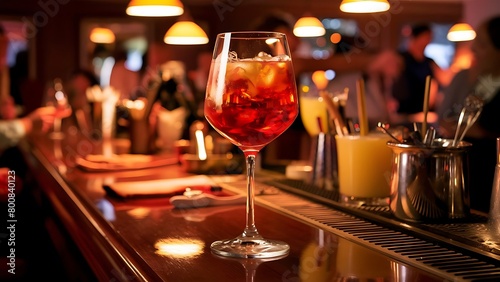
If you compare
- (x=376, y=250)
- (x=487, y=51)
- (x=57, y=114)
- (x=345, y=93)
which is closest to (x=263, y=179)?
(x=345, y=93)

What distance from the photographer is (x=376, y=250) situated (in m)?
1.17

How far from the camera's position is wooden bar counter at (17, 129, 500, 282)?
3.39 feet

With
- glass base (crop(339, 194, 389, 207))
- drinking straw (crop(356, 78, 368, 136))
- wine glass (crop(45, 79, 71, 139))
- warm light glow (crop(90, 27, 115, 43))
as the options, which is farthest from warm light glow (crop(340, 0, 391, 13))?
warm light glow (crop(90, 27, 115, 43))

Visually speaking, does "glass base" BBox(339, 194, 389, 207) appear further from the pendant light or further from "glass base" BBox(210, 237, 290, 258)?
the pendant light

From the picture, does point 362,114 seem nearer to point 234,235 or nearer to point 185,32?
point 234,235

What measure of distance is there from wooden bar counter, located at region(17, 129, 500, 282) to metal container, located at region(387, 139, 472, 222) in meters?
0.06

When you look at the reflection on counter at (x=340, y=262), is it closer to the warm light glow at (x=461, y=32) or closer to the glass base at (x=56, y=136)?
the glass base at (x=56, y=136)

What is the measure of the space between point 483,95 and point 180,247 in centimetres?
348

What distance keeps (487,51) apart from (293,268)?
3.68m

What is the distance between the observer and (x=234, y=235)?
4.36 ft

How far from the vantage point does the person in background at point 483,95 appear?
2789mm

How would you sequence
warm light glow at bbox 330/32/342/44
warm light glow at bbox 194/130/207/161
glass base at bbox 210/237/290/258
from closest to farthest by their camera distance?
1. glass base at bbox 210/237/290/258
2. warm light glow at bbox 194/130/207/161
3. warm light glow at bbox 330/32/342/44

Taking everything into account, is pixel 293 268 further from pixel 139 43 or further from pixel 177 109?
pixel 139 43

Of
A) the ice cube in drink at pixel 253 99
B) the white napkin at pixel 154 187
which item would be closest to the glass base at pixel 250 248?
the ice cube in drink at pixel 253 99
